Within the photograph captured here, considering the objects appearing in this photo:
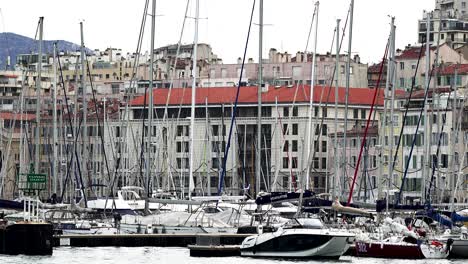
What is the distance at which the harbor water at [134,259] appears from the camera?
70.6 meters

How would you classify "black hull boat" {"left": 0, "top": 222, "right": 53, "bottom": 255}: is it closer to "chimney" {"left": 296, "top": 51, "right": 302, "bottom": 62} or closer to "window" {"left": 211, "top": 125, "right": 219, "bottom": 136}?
"window" {"left": 211, "top": 125, "right": 219, "bottom": 136}

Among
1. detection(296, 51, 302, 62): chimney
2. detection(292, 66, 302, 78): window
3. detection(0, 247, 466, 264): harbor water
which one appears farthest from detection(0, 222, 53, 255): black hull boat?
detection(296, 51, 302, 62): chimney

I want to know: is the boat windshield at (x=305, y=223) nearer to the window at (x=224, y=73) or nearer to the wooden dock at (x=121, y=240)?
the wooden dock at (x=121, y=240)

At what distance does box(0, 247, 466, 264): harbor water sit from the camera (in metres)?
70.6

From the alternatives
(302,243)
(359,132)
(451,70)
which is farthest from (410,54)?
(302,243)

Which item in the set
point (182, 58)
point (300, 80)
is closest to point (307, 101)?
point (300, 80)

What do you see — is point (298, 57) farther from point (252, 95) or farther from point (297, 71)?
point (252, 95)

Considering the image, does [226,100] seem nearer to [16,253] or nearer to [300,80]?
[300,80]

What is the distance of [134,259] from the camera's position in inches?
2864

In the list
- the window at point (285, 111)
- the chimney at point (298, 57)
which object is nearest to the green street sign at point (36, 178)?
the window at point (285, 111)

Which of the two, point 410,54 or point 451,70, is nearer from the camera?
point 451,70

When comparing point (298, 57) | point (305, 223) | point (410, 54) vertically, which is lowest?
point (305, 223)

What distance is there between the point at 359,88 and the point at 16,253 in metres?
93.8

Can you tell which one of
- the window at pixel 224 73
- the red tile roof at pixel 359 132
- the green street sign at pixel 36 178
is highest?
the window at pixel 224 73
